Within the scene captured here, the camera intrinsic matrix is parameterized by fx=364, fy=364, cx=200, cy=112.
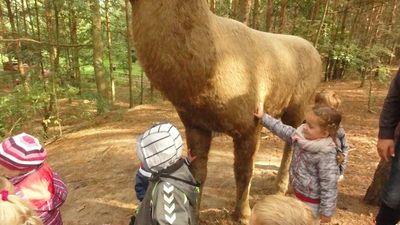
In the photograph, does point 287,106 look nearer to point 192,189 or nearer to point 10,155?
point 192,189

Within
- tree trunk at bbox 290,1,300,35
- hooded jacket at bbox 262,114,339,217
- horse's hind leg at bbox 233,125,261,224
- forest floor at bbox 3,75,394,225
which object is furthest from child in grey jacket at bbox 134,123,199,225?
tree trunk at bbox 290,1,300,35

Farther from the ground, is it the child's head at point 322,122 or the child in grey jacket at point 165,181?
the child's head at point 322,122

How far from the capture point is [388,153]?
8.84ft

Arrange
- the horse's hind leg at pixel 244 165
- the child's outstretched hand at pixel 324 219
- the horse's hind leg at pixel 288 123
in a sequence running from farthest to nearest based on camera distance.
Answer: the horse's hind leg at pixel 288 123 → the horse's hind leg at pixel 244 165 → the child's outstretched hand at pixel 324 219

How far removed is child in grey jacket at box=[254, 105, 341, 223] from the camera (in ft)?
9.10

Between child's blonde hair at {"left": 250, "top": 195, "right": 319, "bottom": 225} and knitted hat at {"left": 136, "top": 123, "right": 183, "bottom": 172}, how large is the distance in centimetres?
79

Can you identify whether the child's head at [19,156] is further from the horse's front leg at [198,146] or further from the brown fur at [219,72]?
the horse's front leg at [198,146]

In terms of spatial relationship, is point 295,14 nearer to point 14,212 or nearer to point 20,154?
point 20,154

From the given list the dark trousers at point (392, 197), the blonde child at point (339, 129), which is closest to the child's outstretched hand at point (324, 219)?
the dark trousers at point (392, 197)

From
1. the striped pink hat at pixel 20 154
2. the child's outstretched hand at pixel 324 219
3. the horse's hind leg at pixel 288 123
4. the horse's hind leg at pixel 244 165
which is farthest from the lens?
the horse's hind leg at pixel 288 123

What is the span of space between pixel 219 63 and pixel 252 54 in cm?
59

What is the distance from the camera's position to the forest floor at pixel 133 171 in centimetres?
448

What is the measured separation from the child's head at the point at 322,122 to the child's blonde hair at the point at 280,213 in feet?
3.64

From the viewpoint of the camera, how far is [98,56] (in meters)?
12.0
